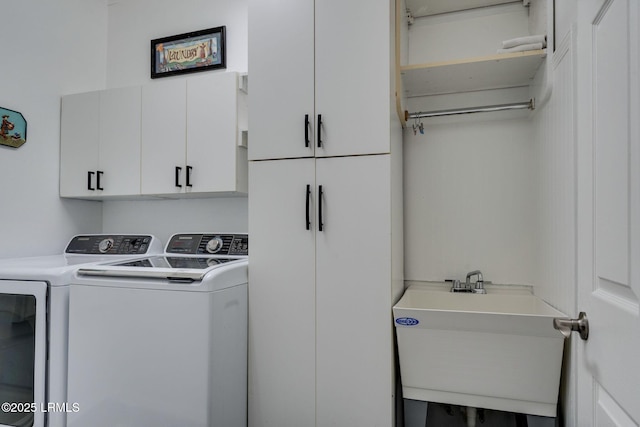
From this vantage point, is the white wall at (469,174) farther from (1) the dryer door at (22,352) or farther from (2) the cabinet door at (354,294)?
(1) the dryer door at (22,352)

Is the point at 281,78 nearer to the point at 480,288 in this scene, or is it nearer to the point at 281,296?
the point at 281,296

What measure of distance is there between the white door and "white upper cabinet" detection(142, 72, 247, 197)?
1.71 m

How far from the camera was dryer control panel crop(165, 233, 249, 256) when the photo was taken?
7.62 feet

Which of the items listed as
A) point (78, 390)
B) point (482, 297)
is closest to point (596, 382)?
point (482, 297)

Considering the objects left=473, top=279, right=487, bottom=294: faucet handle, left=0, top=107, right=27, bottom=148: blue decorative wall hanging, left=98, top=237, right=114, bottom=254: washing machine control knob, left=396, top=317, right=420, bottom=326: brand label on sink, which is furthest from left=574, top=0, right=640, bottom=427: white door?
left=0, top=107, right=27, bottom=148: blue decorative wall hanging

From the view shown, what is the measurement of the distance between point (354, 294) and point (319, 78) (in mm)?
1002

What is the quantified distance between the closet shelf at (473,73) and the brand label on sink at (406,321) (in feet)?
3.88

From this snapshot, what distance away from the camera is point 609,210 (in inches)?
32.2

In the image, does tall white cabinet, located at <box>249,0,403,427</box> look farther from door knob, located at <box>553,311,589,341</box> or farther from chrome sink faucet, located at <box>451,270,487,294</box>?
door knob, located at <box>553,311,589,341</box>

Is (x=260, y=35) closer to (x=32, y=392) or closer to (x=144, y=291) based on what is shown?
(x=144, y=291)

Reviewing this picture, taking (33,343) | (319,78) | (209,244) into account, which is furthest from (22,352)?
(319,78)

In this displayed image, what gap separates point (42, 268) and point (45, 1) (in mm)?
1854

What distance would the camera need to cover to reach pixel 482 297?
1947mm

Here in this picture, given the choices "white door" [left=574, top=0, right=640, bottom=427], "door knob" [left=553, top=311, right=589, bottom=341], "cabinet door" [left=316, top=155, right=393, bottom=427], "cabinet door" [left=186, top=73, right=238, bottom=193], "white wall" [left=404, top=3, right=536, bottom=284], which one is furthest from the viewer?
"cabinet door" [left=186, top=73, right=238, bottom=193]
